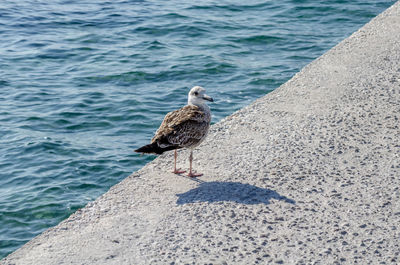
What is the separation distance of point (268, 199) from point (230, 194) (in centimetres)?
44

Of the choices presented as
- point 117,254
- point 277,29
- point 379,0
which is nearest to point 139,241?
point 117,254

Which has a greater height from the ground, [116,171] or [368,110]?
[368,110]

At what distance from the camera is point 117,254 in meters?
6.22

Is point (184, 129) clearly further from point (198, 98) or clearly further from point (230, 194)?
point (230, 194)

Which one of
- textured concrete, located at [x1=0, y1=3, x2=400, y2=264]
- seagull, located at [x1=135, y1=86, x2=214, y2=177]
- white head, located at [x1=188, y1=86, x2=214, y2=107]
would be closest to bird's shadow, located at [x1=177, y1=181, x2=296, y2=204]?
textured concrete, located at [x1=0, y1=3, x2=400, y2=264]

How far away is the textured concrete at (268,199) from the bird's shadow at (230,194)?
12mm

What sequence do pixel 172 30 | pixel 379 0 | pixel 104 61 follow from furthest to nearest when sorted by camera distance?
pixel 379 0 < pixel 172 30 < pixel 104 61

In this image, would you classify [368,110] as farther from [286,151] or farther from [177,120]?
[177,120]

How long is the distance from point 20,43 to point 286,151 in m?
10.4

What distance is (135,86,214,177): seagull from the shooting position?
7.66 metres

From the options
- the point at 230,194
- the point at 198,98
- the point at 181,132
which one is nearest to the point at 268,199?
the point at 230,194

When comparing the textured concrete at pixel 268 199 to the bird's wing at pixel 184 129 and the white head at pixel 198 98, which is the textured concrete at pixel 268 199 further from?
the white head at pixel 198 98

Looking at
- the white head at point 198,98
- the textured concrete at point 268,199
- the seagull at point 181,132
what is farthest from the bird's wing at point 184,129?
the textured concrete at point 268,199

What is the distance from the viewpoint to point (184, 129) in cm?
773
